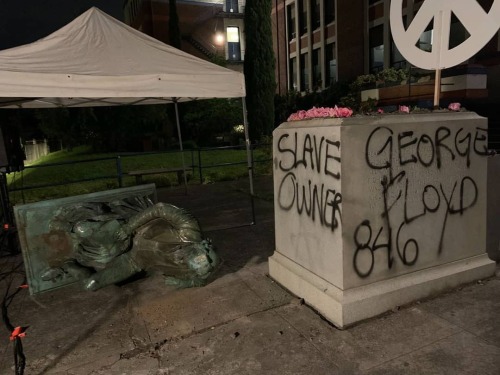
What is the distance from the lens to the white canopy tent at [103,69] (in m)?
4.05

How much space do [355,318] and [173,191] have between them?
24.2 ft

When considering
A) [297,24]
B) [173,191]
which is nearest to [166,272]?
[173,191]

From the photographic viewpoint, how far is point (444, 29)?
12.5 feet

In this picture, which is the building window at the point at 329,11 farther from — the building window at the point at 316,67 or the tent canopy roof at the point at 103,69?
the tent canopy roof at the point at 103,69

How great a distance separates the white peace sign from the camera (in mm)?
3459

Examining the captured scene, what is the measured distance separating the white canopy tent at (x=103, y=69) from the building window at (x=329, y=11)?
19838 millimetres

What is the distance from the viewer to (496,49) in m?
13.8

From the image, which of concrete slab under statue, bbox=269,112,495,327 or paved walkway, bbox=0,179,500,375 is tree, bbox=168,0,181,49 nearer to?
concrete slab under statue, bbox=269,112,495,327

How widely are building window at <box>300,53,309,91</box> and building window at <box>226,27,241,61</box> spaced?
1025cm

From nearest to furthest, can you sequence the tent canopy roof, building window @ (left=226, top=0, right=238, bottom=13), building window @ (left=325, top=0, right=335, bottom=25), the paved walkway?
the paved walkway, the tent canopy roof, building window @ (left=325, top=0, right=335, bottom=25), building window @ (left=226, top=0, right=238, bottom=13)

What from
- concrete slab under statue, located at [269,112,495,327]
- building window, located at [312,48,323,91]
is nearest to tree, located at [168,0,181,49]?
building window, located at [312,48,323,91]

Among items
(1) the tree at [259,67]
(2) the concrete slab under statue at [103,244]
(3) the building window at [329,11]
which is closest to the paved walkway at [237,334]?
(2) the concrete slab under statue at [103,244]

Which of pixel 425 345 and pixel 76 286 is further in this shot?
pixel 76 286

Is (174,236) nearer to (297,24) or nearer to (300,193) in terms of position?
(300,193)
